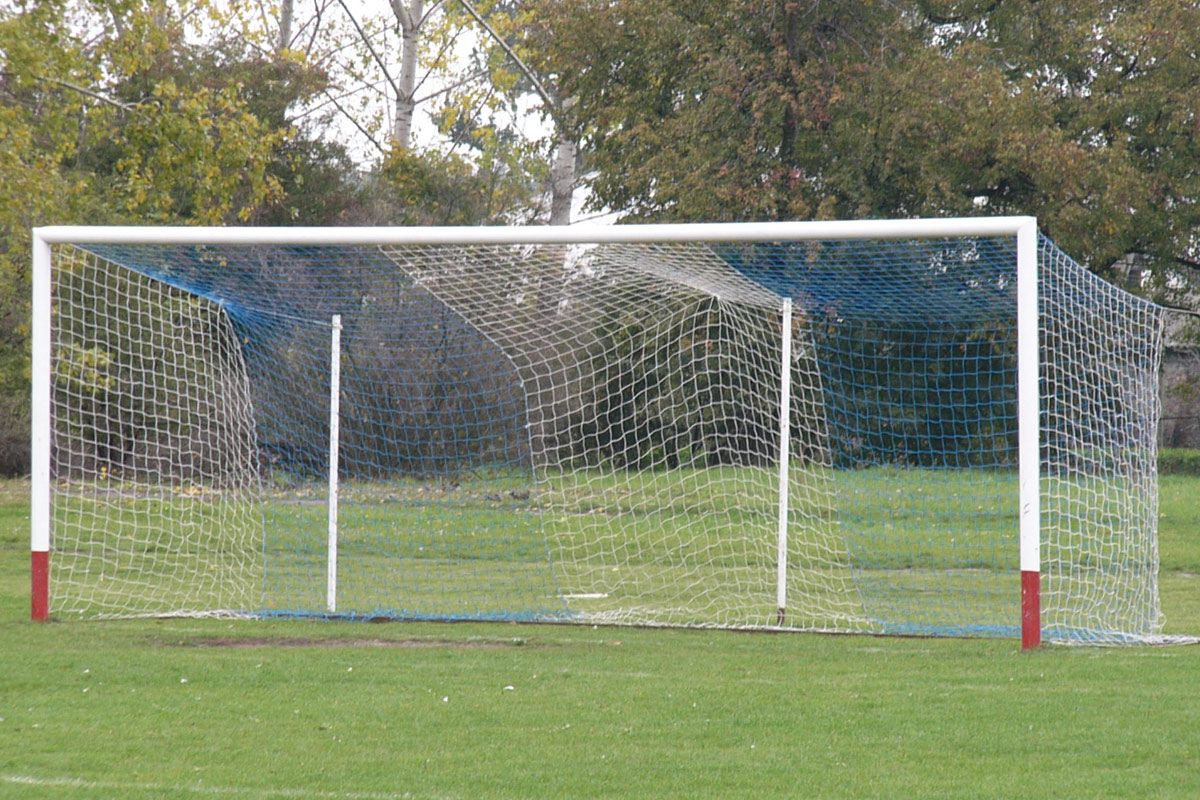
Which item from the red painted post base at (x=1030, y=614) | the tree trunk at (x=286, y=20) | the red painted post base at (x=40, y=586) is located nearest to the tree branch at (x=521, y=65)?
the tree trunk at (x=286, y=20)

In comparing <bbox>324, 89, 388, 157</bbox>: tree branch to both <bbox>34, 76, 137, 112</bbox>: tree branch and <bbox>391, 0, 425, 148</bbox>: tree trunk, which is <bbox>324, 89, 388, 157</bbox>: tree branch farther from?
<bbox>34, 76, 137, 112</bbox>: tree branch

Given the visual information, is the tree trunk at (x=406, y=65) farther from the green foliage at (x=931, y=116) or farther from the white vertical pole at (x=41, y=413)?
the white vertical pole at (x=41, y=413)

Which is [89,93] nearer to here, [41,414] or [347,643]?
[41,414]

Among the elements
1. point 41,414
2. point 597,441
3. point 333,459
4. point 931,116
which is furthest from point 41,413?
point 931,116

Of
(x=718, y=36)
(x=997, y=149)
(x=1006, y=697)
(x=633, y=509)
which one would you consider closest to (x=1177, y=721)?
(x=1006, y=697)

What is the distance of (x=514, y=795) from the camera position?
5176mm

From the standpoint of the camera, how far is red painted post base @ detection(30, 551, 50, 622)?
957cm

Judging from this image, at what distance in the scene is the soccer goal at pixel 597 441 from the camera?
9.56m

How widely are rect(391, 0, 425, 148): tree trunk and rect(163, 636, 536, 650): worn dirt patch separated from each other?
2279 centimetres

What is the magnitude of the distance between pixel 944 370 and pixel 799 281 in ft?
41.0

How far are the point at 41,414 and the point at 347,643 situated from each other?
2.66m

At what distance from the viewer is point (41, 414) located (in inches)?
376

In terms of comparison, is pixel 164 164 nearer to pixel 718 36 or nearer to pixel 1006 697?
pixel 1006 697

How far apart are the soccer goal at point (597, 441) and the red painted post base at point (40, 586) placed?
0.08ft
